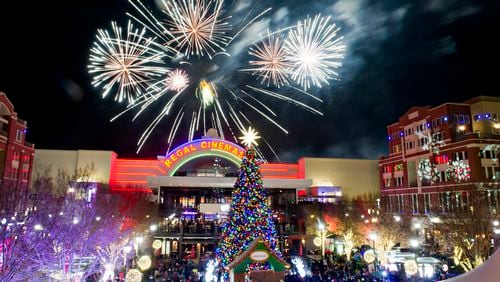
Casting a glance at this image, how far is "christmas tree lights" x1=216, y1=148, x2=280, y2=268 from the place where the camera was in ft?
70.9

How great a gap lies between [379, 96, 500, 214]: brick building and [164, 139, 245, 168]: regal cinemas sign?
21730 mm

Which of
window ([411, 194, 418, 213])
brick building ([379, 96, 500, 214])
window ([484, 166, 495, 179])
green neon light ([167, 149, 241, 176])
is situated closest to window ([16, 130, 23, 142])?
green neon light ([167, 149, 241, 176])

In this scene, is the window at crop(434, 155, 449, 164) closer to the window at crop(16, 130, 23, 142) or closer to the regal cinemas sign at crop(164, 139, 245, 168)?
the regal cinemas sign at crop(164, 139, 245, 168)

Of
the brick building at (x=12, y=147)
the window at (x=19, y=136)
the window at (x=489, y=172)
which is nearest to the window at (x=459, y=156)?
the window at (x=489, y=172)

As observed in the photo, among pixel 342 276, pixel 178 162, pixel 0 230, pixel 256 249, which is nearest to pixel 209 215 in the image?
pixel 178 162

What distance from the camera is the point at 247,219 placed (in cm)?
2183

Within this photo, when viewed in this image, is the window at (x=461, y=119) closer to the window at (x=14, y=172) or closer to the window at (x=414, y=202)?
the window at (x=414, y=202)

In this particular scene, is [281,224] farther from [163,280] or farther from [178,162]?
[163,280]

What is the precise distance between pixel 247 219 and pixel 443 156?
36.6 meters

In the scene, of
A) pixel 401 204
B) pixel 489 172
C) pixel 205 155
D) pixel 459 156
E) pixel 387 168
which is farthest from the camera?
pixel 387 168

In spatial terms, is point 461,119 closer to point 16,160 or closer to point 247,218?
point 247,218

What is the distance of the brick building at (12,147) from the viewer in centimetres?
4802

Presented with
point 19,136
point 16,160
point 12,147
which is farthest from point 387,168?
point 19,136

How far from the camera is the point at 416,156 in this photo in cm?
5350
